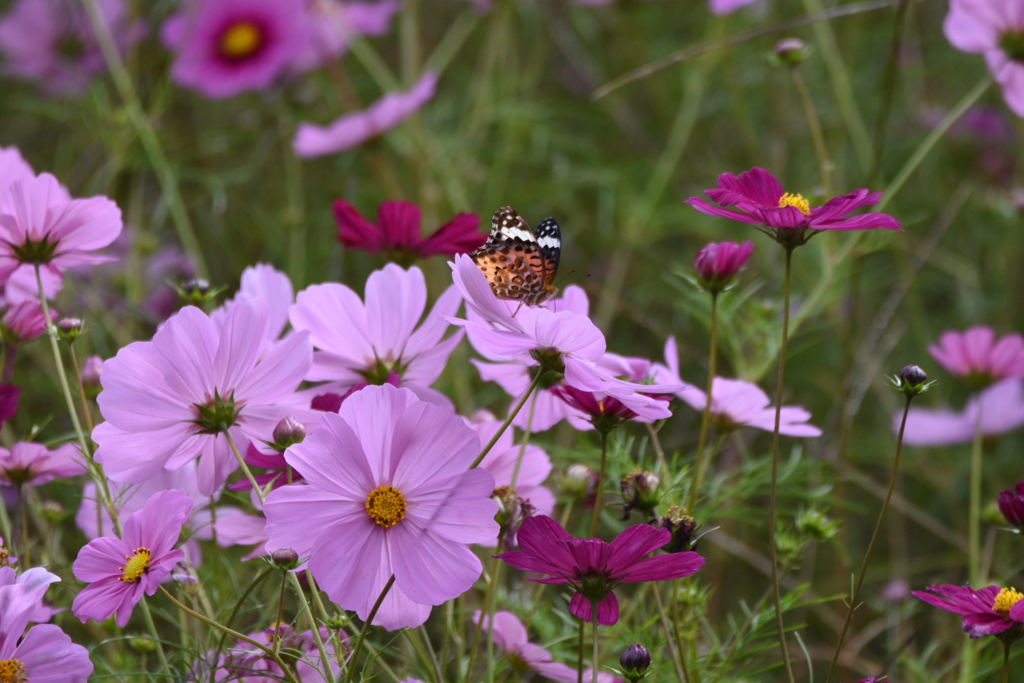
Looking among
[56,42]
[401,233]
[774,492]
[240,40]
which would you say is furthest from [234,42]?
[774,492]

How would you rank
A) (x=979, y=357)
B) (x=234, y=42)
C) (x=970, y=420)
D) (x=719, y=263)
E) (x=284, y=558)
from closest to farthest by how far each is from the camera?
(x=284, y=558) → (x=719, y=263) → (x=979, y=357) → (x=970, y=420) → (x=234, y=42)

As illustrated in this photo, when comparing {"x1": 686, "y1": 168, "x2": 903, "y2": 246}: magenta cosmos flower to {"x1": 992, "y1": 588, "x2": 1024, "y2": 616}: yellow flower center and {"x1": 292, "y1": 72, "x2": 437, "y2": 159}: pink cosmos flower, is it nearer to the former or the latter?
{"x1": 992, "y1": 588, "x2": 1024, "y2": 616}: yellow flower center

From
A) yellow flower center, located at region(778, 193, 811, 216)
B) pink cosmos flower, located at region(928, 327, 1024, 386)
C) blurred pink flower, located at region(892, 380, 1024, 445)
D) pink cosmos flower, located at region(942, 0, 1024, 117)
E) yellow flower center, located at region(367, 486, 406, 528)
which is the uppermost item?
pink cosmos flower, located at region(942, 0, 1024, 117)

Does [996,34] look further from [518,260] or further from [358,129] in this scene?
[358,129]

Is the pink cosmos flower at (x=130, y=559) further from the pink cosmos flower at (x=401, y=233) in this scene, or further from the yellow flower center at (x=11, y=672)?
the pink cosmos flower at (x=401, y=233)

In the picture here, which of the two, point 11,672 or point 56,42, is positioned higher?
point 56,42

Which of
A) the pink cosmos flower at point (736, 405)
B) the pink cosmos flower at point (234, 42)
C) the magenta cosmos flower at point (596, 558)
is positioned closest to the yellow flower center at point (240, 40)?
the pink cosmos flower at point (234, 42)

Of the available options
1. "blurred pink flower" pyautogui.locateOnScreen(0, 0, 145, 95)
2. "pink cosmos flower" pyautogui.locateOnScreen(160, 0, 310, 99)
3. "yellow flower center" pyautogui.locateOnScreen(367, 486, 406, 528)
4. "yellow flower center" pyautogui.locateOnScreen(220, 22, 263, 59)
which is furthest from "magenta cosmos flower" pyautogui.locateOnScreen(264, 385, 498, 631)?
"blurred pink flower" pyautogui.locateOnScreen(0, 0, 145, 95)
